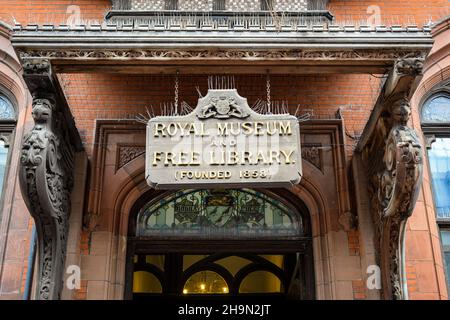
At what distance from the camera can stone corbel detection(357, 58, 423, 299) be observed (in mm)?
6340

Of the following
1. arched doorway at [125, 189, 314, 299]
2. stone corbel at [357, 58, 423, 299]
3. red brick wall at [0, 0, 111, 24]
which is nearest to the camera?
stone corbel at [357, 58, 423, 299]

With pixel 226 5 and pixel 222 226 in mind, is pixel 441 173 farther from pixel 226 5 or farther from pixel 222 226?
pixel 226 5

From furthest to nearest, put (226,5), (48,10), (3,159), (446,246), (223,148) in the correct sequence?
(48,10) < (226,5) < (3,159) < (446,246) < (223,148)

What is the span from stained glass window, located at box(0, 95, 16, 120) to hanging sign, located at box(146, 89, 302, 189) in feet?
9.75

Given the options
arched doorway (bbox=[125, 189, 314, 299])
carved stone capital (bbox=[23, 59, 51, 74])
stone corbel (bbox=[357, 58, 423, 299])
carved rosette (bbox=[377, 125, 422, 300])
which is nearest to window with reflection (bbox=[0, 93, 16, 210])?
arched doorway (bbox=[125, 189, 314, 299])

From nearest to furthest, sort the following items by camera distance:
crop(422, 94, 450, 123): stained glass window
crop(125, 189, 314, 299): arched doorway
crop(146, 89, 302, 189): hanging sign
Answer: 1. crop(146, 89, 302, 189): hanging sign
2. crop(125, 189, 314, 299): arched doorway
3. crop(422, 94, 450, 123): stained glass window

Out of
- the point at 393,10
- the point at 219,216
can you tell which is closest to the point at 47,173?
the point at 219,216

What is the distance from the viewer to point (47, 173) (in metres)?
6.62

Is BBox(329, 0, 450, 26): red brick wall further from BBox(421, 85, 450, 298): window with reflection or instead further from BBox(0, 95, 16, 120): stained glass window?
BBox(0, 95, 16, 120): stained glass window

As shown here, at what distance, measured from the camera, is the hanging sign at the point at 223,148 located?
6238 millimetres

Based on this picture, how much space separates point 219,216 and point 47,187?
7.85 ft

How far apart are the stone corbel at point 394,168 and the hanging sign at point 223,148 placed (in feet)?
3.30

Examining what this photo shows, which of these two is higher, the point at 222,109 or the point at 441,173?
the point at 441,173

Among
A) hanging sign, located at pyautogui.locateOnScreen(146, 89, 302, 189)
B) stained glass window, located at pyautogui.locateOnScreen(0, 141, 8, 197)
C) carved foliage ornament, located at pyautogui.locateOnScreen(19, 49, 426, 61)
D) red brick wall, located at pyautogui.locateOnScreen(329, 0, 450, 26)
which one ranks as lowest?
hanging sign, located at pyautogui.locateOnScreen(146, 89, 302, 189)
